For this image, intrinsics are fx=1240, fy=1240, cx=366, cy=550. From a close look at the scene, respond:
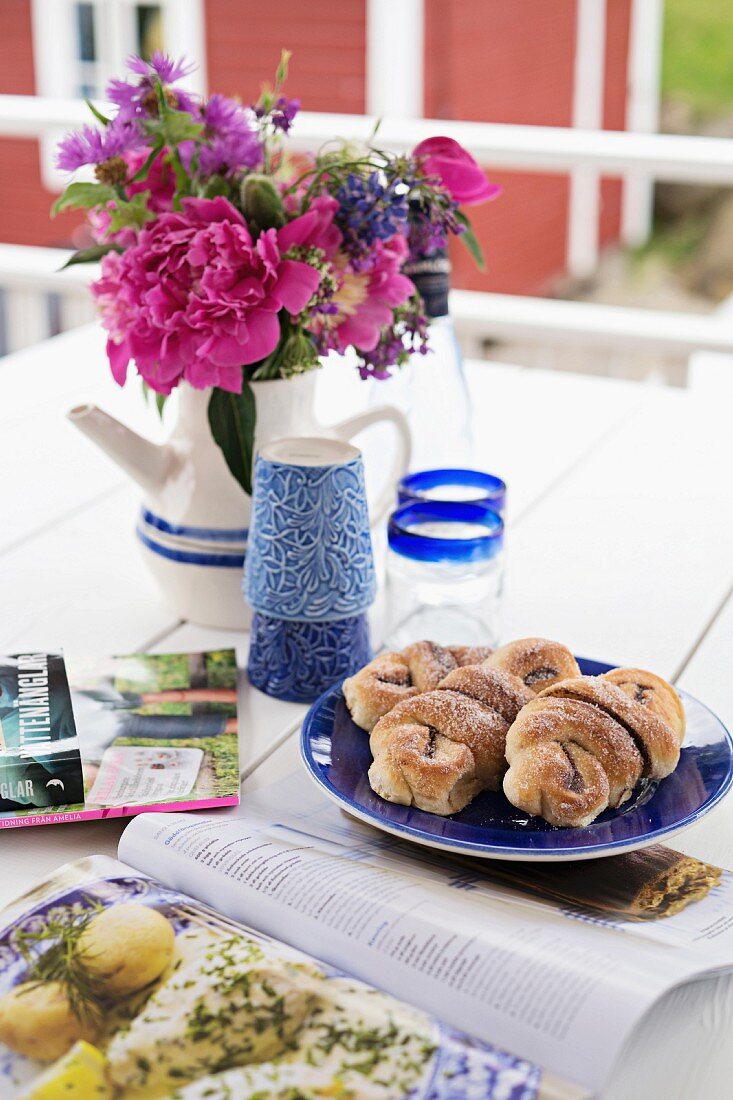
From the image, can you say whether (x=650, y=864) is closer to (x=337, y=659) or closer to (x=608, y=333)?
(x=337, y=659)

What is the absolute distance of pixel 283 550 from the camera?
882 millimetres

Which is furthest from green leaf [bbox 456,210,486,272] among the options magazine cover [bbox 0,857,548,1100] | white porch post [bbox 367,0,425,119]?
white porch post [bbox 367,0,425,119]

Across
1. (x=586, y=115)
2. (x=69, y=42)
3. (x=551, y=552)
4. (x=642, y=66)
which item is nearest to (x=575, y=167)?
(x=551, y=552)

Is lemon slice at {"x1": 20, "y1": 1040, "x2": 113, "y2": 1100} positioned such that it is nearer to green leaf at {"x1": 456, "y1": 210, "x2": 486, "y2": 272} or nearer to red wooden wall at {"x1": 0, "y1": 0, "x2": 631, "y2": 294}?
green leaf at {"x1": 456, "y1": 210, "x2": 486, "y2": 272}

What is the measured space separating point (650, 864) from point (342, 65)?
4886 mm

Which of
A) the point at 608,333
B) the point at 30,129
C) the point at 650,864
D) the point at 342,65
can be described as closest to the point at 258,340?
the point at 650,864

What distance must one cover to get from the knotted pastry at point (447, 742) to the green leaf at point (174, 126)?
44 centimetres

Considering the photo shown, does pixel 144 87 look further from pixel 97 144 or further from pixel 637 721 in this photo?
pixel 637 721

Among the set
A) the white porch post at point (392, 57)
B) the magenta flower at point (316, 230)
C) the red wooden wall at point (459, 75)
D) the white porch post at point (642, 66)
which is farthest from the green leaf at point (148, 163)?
the white porch post at point (642, 66)

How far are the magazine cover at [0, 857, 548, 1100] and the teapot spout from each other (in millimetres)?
439

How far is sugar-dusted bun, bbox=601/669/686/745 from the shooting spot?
76 cm

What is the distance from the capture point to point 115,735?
2.72 feet

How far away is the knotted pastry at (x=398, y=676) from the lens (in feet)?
2.58

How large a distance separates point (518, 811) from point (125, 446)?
453 mm
